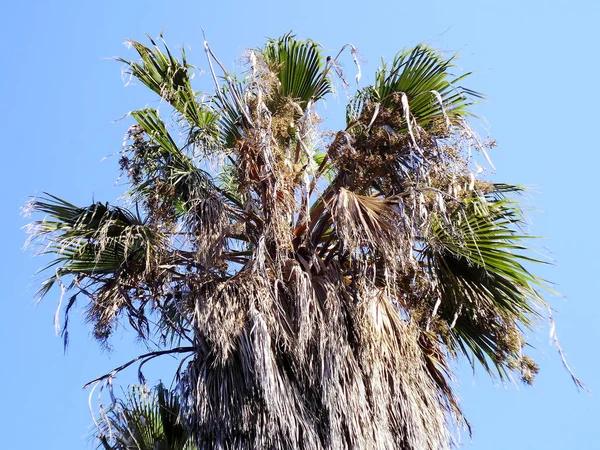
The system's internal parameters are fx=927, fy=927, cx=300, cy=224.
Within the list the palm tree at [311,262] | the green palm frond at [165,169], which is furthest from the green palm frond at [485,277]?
the green palm frond at [165,169]

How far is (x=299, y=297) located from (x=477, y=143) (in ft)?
5.43

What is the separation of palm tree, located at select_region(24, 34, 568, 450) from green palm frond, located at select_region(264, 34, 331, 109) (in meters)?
0.36

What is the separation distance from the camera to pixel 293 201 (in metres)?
6.82

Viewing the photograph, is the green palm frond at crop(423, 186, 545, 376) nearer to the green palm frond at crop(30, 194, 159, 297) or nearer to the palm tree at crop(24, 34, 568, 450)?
the palm tree at crop(24, 34, 568, 450)

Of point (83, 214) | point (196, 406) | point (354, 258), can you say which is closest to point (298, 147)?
point (354, 258)

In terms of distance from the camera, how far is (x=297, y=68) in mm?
7863

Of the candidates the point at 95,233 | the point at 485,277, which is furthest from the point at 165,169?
the point at 485,277

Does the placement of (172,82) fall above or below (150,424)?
above

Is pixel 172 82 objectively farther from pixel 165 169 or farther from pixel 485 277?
pixel 485 277

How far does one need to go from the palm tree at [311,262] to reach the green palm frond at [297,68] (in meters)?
0.36

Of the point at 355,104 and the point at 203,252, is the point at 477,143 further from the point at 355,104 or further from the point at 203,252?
the point at 203,252

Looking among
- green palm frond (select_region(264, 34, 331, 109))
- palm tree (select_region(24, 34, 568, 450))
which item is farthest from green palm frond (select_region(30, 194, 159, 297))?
green palm frond (select_region(264, 34, 331, 109))

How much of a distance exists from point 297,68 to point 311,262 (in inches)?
74.6

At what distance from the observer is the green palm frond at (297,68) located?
25.7 feet
